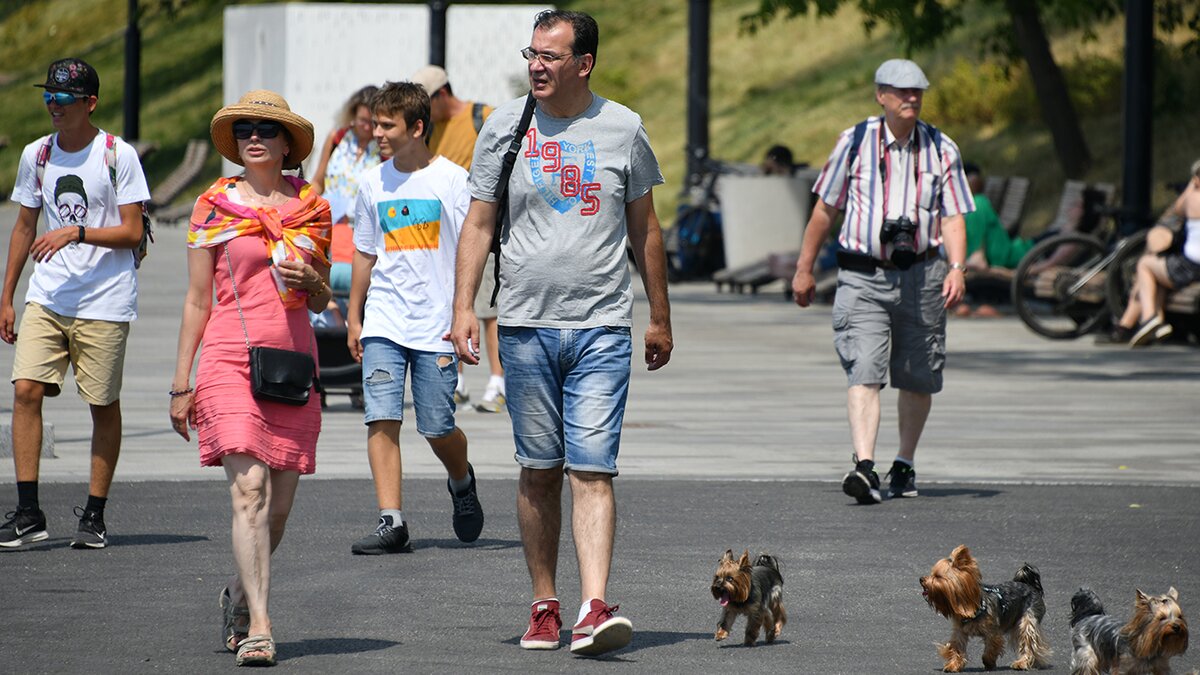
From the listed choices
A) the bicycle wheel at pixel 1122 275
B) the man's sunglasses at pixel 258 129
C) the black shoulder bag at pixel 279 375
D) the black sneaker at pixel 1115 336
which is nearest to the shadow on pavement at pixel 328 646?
the black shoulder bag at pixel 279 375

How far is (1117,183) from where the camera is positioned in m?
30.2

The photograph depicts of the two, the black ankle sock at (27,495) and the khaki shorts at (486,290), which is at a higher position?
the khaki shorts at (486,290)

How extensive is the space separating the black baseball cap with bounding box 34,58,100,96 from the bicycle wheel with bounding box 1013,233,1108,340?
11935mm

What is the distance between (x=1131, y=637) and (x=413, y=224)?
390 cm

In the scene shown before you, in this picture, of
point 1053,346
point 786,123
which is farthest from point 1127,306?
point 786,123

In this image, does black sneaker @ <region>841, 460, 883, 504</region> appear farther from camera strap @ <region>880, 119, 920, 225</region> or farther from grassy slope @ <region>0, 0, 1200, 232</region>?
grassy slope @ <region>0, 0, 1200, 232</region>

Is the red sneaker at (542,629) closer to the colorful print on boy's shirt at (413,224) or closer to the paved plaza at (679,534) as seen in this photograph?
the paved plaza at (679,534)

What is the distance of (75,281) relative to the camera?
9016mm

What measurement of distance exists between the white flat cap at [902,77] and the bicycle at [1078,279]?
29.4 feet

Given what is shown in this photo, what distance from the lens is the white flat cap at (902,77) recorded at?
10.3 meters

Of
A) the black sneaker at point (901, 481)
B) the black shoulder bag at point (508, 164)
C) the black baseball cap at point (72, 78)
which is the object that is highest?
the black baseball cap at point (72, 78)

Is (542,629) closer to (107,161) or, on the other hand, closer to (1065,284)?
(107,161)

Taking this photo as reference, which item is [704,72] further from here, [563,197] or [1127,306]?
[563,197]

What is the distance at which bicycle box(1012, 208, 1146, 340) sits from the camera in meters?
19.0
